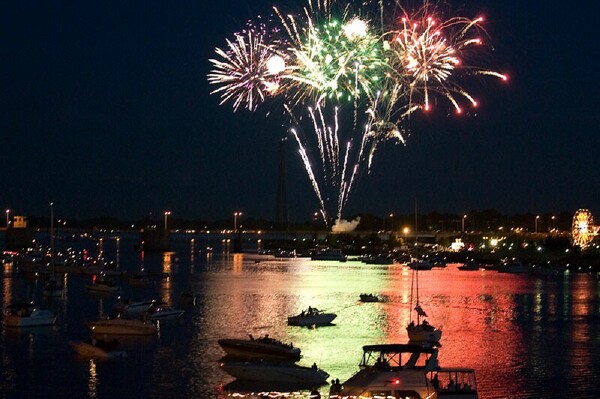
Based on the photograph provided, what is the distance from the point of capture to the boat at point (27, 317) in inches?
1483

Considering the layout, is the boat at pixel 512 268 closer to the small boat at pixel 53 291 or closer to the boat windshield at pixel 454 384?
the small boat at pixel 53 291

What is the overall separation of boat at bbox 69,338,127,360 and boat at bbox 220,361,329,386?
18.8 feet

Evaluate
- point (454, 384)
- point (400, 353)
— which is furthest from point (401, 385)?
point (400, 353)

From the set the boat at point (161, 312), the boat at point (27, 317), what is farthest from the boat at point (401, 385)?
the boat at point (161, 312)

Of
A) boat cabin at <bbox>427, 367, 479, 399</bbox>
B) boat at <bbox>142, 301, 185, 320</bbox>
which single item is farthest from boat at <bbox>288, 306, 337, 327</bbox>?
boat cabin at <bbox>427, 367, 479, 399</bbox>

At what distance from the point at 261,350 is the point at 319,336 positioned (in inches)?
306

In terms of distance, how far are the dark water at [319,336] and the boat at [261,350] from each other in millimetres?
811

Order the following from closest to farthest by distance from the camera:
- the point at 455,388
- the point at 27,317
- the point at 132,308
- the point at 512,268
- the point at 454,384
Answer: the point at 455,388 < the point at 454,384 < the point at 27,317 < the point at 132,308 < the point at 512,268

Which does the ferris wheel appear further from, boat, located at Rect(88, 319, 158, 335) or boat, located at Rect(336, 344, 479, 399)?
boat, located at Rect(336, 344, 479, 399)

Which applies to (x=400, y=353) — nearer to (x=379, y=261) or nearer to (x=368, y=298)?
(x=368, y=298)

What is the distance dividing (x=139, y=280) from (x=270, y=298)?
17782 mm

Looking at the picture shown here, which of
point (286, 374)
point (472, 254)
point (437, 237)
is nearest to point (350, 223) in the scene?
point (437, 237)

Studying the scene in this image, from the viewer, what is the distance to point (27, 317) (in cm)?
3797

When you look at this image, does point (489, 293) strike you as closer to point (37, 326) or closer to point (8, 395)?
point (37, 326)
